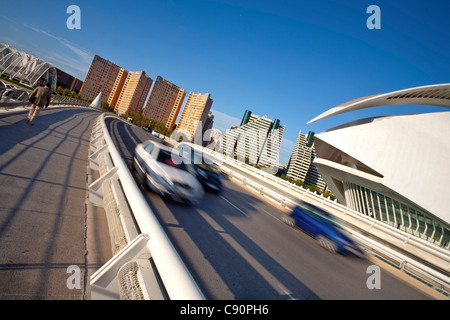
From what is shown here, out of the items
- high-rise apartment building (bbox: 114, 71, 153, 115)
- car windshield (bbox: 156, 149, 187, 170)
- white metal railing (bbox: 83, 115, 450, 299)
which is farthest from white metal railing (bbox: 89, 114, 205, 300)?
high-rise apartment building (bbox: 114, 71, 153, 115)

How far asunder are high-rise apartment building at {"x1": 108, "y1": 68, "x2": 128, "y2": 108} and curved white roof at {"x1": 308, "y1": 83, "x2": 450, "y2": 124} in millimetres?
128469

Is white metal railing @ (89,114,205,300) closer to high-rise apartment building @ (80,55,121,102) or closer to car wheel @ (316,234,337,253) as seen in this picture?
car wheel @ (316,234,337,253)

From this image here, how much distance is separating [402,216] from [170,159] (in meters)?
18.1

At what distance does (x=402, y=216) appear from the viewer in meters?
15.0

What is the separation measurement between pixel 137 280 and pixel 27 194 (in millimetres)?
3061

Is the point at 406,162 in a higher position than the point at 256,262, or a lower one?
higher

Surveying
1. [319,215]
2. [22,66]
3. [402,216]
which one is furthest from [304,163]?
[319,215]

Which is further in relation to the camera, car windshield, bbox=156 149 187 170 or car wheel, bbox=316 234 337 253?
car wheel, bbox=316 234 337 253

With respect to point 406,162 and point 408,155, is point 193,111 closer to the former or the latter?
point 408,155

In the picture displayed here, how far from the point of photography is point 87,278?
2.28 meters

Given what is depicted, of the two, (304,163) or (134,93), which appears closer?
(134,93)

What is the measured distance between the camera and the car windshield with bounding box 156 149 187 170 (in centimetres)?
631
